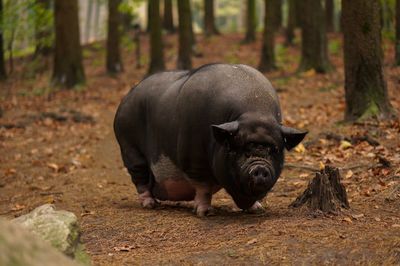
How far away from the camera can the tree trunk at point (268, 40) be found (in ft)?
71.9

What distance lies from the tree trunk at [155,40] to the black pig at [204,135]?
45.3 ft

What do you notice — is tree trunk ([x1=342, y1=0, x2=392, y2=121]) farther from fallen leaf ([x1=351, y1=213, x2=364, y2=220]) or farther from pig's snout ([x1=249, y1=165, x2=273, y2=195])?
pig's snout ([x1=249, y1=165, x2=273, y2=195])

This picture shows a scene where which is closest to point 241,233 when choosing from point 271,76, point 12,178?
point 12,178

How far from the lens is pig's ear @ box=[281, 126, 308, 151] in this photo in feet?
22.7

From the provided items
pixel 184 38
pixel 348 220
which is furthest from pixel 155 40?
pixel 348 220

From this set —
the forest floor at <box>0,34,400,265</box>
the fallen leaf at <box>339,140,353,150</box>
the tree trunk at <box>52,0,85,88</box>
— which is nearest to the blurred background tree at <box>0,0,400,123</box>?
the tree trunk at <box>52,0,85,88</box>

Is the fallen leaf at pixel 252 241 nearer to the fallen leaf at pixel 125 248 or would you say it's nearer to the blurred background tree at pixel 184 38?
the fallen leaf at pixel 125 248

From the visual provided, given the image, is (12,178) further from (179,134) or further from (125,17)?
(125,17)

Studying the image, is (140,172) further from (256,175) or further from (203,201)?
(256,175)

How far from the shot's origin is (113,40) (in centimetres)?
2664

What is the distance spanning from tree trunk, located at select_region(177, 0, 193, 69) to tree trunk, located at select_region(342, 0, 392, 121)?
1131 centimetres

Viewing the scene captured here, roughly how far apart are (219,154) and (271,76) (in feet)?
50.3

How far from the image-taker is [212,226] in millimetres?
6949

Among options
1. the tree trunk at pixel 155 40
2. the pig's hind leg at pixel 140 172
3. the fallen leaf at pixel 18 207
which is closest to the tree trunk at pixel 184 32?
the tree trunk at pixel 155 40
